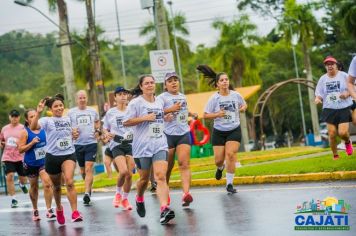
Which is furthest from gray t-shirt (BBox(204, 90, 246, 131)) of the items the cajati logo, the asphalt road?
the cajati logo

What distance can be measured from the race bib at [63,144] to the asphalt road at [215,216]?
1182 mm

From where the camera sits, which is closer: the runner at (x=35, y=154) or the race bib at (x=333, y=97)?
the runner at (x=35, y=154)

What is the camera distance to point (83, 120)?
13750 mm

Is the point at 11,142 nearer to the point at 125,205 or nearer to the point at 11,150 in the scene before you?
the point at 11,150

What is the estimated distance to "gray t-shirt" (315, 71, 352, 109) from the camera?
1372 centimetres

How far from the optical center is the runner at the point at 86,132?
44.8 ft

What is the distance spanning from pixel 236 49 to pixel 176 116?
49.1 meters

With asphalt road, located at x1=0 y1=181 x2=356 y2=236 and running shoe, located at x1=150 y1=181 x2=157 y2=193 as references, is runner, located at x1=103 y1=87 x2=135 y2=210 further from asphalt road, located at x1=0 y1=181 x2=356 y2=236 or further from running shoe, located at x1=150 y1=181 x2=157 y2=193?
running shoe, located at x1=150 y1=181 x2=157 y2=193

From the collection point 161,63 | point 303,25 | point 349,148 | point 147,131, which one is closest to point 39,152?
→ point 147,131

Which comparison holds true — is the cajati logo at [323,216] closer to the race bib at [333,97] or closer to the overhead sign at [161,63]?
the race bib at [333,97]

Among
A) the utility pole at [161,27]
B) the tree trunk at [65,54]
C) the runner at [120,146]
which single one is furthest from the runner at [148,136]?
the tree trunk at [65,54]

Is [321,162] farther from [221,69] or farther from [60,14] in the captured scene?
[221,69]

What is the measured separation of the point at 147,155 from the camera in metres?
9.48

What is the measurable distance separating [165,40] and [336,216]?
1484 cm
